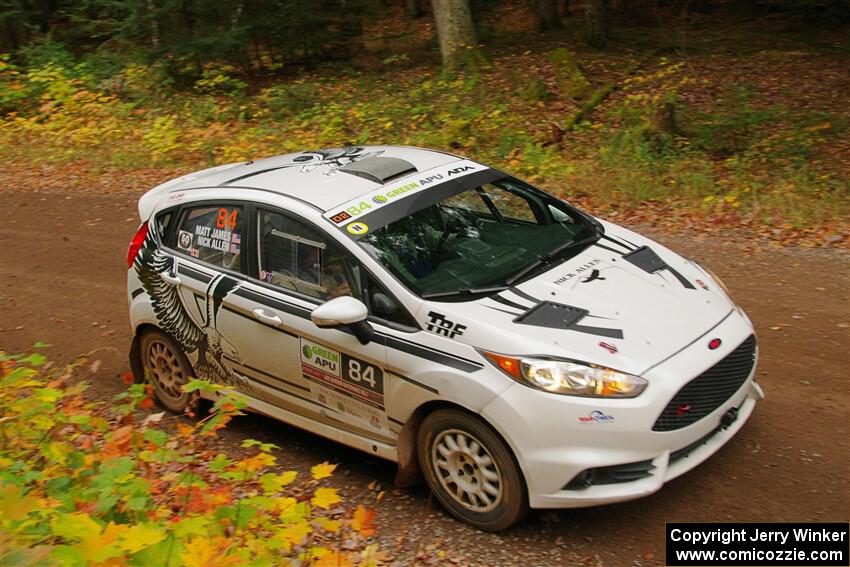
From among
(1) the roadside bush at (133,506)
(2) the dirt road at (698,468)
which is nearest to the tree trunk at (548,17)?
(2) the dirt road at (698,468)

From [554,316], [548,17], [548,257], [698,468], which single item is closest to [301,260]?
[548,257]

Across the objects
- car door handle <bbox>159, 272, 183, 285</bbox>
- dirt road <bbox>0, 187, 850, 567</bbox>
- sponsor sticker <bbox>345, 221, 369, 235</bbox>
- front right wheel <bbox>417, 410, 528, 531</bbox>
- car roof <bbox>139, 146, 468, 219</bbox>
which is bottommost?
dirt road <bbox>0, 187, 850, 567</bbox>

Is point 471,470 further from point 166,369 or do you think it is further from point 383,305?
point 166,369

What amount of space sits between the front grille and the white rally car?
0.04 ft

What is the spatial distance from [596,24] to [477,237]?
1214 cm

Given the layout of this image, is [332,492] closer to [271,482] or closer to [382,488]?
[271,482]

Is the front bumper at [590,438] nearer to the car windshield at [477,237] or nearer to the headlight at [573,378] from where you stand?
the headlight at [573,378]

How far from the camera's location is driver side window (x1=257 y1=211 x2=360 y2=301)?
215 inches

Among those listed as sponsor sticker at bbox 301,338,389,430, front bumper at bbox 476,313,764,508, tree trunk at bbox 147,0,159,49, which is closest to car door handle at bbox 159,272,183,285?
sponsor sticker at bbox 301,338,389,430

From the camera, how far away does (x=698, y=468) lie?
17.5 feet

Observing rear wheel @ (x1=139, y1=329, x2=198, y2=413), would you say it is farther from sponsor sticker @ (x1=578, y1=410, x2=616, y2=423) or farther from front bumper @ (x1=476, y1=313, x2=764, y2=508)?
sponsor sticker @ (x1=578, y1=410, x2=616, y2=423)

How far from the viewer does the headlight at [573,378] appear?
4.54 meters

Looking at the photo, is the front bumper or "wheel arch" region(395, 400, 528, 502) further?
"wheel arch" region(395, 400, 528, 502)

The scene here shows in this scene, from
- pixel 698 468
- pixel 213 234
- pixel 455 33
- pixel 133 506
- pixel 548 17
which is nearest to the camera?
pixel 133 506
